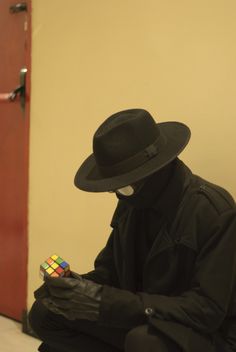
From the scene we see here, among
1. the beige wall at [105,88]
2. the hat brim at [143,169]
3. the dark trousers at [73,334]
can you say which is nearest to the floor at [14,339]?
the beige wall at [105,88]

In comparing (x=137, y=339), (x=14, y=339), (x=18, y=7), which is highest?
(x=18, y=7)

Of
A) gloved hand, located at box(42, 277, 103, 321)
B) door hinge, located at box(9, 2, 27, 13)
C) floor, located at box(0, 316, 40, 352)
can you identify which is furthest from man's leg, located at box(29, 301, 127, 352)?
door hinge, located at box(9, 2, 27, 13)

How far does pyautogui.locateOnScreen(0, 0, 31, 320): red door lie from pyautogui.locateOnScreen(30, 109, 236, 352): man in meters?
0.85

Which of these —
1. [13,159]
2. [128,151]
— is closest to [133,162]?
[128,151]

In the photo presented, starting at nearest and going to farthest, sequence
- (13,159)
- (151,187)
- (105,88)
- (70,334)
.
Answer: (151,187)
(70,334)
(105,88)
(13,159)

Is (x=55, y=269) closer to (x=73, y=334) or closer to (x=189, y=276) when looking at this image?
(x=73, y=334)

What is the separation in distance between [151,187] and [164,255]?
0.18 metres

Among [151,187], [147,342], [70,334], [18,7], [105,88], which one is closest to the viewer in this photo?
[147,342]

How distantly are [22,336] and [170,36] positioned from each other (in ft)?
4.59

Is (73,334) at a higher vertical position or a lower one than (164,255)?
lower

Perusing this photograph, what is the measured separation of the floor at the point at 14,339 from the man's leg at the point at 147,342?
958mm

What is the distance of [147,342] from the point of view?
982 mm

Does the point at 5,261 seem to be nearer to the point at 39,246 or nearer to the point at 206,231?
the point at 39,246

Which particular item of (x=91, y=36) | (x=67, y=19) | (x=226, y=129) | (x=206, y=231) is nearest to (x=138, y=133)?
(x=206, y=231)
